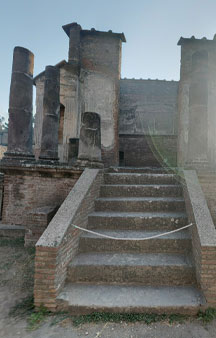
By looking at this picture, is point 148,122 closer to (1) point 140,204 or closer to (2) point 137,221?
(1) point 140,204

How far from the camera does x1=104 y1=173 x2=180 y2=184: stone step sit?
4.85m

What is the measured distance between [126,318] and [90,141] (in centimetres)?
383

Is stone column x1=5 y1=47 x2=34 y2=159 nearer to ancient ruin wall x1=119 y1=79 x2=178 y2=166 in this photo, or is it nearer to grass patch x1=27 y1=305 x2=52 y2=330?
grass patch x1=27 y1=305 x2=52 y2=330

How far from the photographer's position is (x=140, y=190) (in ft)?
14.8

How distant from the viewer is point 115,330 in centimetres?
222

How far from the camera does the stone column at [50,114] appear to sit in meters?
6.64

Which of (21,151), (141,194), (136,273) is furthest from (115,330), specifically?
(21,151)

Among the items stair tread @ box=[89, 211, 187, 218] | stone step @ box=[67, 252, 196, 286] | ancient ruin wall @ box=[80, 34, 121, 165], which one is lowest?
stone step @ box=[67, 252, 196, 286]


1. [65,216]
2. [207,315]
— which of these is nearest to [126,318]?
[207,315]

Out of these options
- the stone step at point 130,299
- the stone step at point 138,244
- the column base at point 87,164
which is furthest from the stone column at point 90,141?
the stone step at point 130,299

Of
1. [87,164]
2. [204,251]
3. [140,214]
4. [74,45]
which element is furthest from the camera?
[74,45]

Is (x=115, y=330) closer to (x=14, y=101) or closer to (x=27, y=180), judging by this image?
(x=27, y=180)

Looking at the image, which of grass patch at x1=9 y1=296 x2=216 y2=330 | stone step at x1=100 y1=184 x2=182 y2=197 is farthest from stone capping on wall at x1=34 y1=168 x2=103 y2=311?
stone step at x1=100 y1=184 x2=182 y2=197

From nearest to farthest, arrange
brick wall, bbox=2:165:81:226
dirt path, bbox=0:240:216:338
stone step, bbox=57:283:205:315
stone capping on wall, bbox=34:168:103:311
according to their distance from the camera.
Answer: dirt path, bbox=0:240:216:338 < stone step, bbox=57:283:205:315 < stone capping on wall, bbox=34:168:103:311 < brick wall, bbox=2:165:81:226
